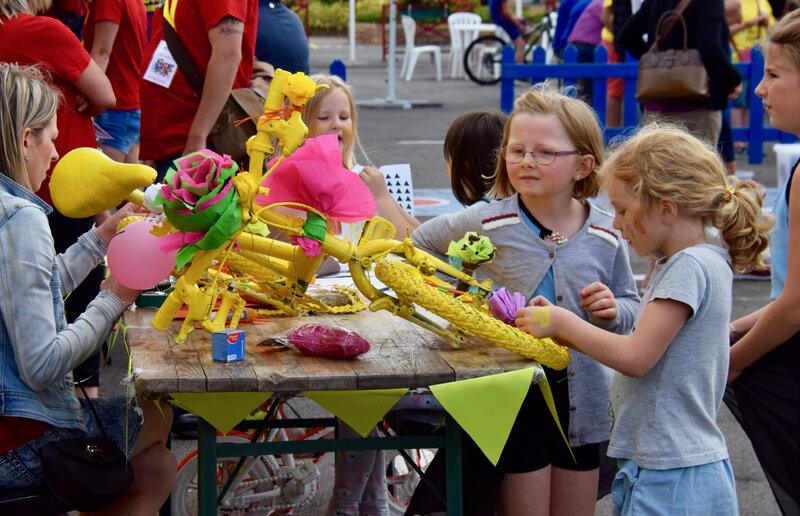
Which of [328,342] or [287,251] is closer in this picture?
[328,342]

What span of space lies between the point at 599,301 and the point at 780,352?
429mm

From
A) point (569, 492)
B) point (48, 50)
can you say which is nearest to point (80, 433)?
point (569, 492)

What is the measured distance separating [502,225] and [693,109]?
3.58 metres

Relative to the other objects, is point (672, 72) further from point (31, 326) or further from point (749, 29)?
point (31, 326)

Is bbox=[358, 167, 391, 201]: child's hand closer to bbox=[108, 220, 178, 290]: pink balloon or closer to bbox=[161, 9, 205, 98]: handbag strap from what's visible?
bbox=[161, 9, 205, 98]: handbag strap

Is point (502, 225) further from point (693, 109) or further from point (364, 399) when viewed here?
point (693, 109)

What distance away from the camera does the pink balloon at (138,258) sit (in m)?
2.11

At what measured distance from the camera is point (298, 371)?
1.91 m

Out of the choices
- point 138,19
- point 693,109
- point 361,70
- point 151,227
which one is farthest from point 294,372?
point 361,70

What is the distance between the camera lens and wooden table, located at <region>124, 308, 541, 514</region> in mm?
1857

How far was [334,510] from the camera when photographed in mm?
2809

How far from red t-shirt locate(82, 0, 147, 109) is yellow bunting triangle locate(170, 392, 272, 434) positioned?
10.1 feet

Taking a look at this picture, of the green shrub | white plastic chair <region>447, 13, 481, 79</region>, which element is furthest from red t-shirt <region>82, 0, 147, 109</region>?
the green shrub

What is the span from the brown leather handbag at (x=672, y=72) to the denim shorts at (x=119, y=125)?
2.87m
